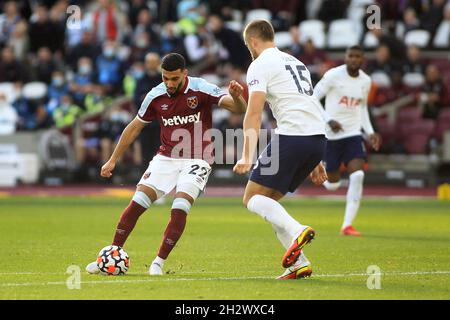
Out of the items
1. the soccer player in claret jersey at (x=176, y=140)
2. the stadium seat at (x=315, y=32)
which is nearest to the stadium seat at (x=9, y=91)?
the stadium seat at (x=315, y=32)

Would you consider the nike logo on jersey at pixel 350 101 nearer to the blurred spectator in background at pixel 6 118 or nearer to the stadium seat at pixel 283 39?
the stadium seat at pixel 283 39

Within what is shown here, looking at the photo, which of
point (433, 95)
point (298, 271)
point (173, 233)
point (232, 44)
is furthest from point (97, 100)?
point (298, 271)

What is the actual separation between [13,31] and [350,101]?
58.4ft

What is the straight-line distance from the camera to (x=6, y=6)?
108 feet

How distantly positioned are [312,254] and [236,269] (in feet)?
6.24

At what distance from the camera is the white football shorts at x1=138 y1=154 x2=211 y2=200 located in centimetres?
1116

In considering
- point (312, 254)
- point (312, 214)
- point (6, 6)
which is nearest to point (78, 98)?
point (6, 6)

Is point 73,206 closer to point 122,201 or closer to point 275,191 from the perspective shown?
point 122,201

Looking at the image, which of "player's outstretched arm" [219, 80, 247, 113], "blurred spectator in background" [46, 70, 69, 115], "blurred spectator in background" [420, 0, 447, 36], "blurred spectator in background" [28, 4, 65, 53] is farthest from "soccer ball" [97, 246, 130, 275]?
"blurred spectator in background" [28, 4, 65, 53]

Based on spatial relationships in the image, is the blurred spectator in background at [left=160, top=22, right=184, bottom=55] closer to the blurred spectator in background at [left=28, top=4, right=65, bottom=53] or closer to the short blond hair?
the blurred spectator in background at [left=28, top=4, right=65, bottom=53]

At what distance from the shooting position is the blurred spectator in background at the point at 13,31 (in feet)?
104

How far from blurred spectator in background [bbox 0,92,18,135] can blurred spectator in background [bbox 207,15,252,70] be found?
5.83 meters

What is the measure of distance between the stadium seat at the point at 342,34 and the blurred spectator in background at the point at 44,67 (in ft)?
26.1

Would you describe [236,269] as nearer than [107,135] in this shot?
Yes
